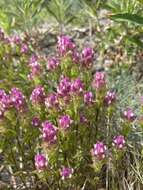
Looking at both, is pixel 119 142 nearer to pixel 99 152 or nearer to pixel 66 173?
pixel 99 152

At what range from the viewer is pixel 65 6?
4137 millimetres

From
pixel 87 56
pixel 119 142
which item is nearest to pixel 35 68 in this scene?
pixel 87 56

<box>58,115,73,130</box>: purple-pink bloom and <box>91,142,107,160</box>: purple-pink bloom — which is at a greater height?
<box>58,115,73,130</box>: purple-pink bloom

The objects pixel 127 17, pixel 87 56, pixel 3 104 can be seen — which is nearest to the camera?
pixel 3 104

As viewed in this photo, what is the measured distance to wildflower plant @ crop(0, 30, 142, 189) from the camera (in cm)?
272

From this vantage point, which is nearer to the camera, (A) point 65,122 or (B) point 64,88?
(A) point 65,122

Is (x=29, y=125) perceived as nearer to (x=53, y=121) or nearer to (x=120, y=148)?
(x=53, y=121)

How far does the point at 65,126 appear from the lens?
106 inches

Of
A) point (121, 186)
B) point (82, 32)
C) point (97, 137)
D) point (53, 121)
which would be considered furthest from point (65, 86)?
point (82, 32)

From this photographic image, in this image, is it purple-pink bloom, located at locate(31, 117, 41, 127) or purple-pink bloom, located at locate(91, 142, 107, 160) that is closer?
purple-pink bloom, located at locate(91, 142, 107, 160)

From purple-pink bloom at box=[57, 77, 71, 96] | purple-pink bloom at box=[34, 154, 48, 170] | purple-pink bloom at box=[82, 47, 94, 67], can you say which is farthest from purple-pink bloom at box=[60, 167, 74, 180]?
purple-pink bloom at box=[82, 47, 94, 67]

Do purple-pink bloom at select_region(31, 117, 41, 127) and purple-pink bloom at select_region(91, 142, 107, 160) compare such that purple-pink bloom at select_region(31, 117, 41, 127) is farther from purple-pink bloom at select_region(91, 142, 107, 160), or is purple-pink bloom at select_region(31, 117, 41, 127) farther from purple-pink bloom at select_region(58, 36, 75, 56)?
purple-pink bloom at select_region(58, 36, 75, 56)

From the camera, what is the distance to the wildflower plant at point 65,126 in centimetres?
272

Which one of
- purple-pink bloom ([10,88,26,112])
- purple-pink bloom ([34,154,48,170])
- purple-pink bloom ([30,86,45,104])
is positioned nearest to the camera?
purple-pink bloom ([34,154,48,170])
